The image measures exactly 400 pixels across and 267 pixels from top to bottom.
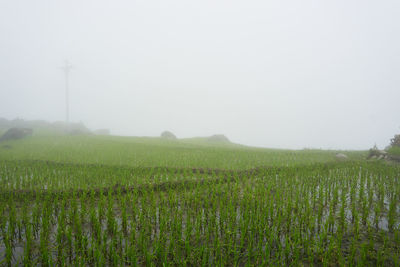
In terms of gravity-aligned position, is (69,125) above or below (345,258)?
above

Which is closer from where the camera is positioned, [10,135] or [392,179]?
[392,179]

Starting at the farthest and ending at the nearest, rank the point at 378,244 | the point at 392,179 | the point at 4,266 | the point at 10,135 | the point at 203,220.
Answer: the point at 10,135, the point at 392,179, the point at 203,220, the point at 378,244, the point at 4,266

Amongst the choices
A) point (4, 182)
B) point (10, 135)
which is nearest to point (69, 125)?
point (10, 135)

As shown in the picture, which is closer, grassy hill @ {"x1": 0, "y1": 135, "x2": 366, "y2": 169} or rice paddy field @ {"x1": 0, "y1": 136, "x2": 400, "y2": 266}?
rice paddy field @ {"x1": 0, "y1": 136, "x2": 400, "y2": 266}

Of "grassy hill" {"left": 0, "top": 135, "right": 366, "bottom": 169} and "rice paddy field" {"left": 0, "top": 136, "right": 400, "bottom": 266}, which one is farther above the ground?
"grassy hill" {"left": 0, "top": 135, "right": 366, "bottom": 169}

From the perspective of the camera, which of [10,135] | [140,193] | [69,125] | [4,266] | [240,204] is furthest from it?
[69,125]

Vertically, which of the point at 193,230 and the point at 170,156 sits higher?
the point at 170,156

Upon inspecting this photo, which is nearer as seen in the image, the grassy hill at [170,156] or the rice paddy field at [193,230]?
the rice paddy field at [193,230]

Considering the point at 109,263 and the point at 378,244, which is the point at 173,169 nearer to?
the point at 109,263

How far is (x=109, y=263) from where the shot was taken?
2.87 m

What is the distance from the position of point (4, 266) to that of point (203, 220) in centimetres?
344

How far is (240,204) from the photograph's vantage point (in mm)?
4863

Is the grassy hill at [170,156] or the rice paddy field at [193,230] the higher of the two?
the grassy hill at [170,156]

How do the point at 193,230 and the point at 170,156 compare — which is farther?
the point at 170,156
